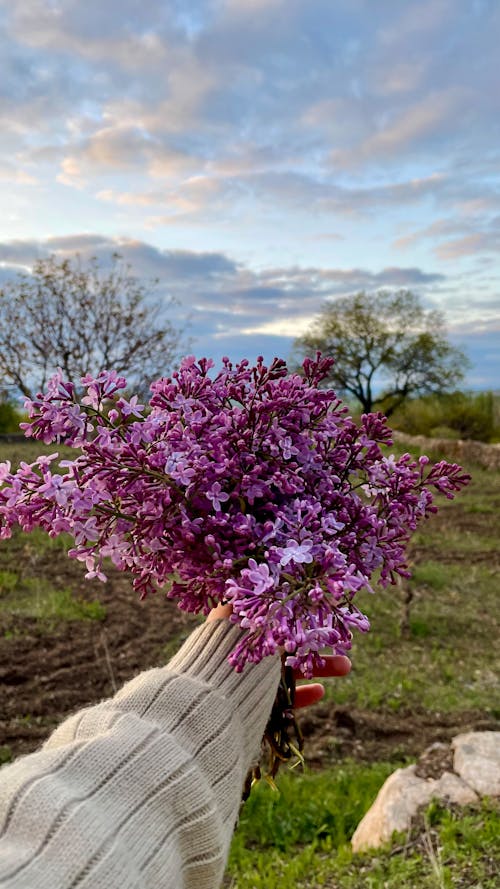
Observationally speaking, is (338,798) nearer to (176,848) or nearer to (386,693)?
(386,693)

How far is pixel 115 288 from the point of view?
51.0ft

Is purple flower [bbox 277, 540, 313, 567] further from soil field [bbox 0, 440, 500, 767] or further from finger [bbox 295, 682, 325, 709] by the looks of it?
soil field [bbox 0, 440, 500, 767]

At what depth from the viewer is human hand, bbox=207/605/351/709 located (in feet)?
5.36

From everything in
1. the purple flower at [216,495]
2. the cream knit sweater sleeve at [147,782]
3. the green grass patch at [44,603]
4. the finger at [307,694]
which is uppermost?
the purple flower at [216,495]

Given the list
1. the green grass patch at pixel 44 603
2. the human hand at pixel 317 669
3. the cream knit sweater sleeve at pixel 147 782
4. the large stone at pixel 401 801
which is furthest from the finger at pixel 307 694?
the green grass patch at pixel 44 603

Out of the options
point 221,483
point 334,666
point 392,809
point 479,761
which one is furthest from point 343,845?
point 221,483

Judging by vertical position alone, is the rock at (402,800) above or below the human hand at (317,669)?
below

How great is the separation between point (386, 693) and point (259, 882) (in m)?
2.43

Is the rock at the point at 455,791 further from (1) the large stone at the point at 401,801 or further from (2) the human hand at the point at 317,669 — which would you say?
(2) the human hand at the point at 317,669

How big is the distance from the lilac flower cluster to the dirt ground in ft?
10.7

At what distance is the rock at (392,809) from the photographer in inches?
130

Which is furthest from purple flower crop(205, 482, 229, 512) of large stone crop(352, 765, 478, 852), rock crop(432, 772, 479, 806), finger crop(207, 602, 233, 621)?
rock crop(432, 772, 479, 806)

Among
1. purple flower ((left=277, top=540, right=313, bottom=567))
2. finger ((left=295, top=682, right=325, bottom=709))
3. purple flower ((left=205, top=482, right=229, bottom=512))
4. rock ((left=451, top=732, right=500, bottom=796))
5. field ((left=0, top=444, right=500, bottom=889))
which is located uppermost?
purple flower ((left=205, top=482, right=229, bottom=512))

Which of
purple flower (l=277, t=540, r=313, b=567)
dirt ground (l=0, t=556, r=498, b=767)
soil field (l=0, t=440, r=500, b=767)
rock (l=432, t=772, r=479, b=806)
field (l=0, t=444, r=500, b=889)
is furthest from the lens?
soil field (l=0, t=440, r=500, b=767)
